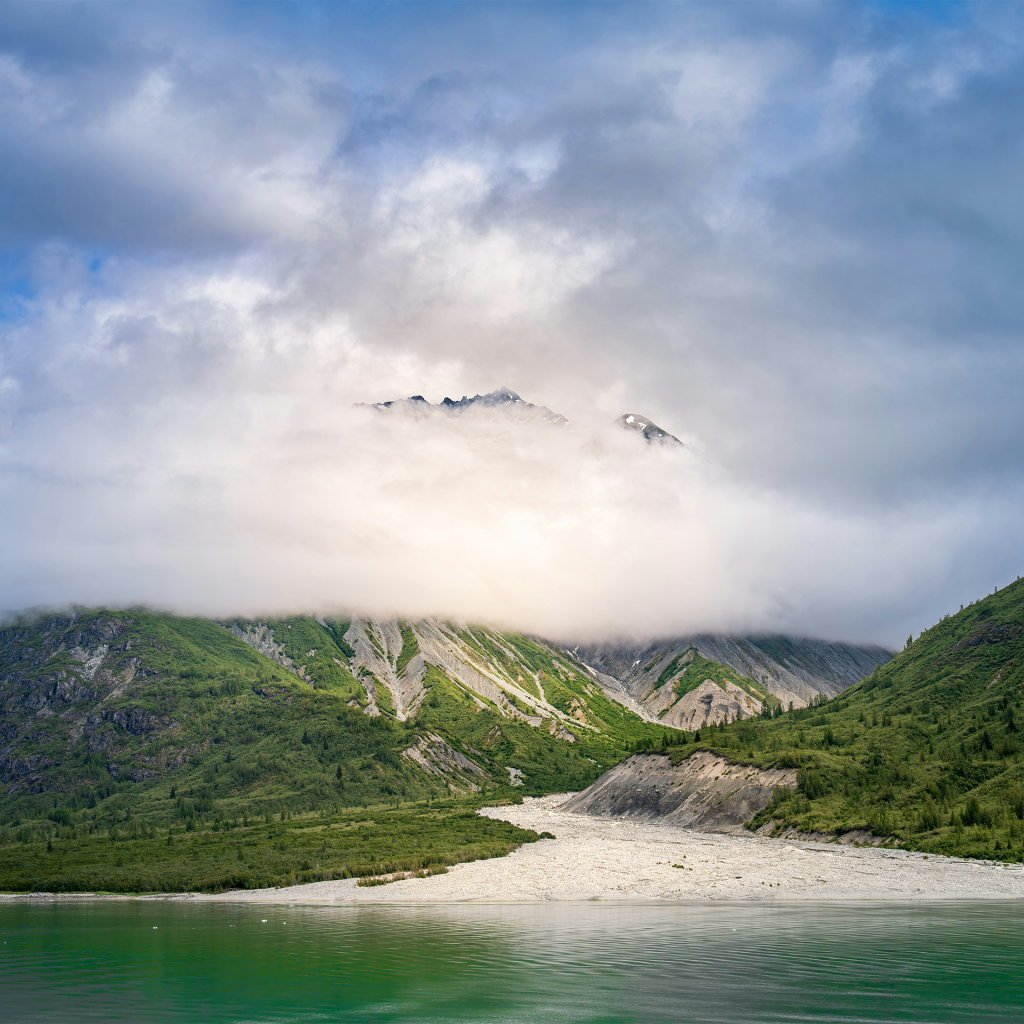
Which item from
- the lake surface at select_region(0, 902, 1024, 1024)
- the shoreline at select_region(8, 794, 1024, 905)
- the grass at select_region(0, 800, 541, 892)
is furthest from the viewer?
the grass at select_region(0, 800, 541, 892)

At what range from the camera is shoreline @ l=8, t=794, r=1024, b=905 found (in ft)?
364

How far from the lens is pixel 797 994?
1943 inches

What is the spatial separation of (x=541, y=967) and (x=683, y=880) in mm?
69858

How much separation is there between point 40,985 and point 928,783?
164867 mm

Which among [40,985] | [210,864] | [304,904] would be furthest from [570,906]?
[210,864]

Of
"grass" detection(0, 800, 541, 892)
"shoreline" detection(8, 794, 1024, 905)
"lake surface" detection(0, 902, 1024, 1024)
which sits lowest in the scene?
"grass" detection(0, 800, 541, 892)

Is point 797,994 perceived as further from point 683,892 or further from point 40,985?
point 683,892

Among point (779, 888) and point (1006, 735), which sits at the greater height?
point (1006, 735)

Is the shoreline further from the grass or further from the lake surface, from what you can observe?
the lake surface

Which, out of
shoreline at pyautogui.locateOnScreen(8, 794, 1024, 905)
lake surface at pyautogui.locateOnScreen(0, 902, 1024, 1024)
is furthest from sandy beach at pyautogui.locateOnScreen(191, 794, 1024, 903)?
lake surface at pyautogui.locateOnScreen(0, 902, 1024, 1024)

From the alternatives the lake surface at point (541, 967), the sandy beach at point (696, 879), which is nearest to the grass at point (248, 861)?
the sandy beach at point (696, 879)

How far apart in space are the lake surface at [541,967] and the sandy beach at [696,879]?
15328mm

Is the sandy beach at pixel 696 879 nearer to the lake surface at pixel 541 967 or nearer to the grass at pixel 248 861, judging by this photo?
the grass at pixel 248 861

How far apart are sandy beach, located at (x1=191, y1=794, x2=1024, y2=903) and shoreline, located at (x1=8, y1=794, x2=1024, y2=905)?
0.50 ft
